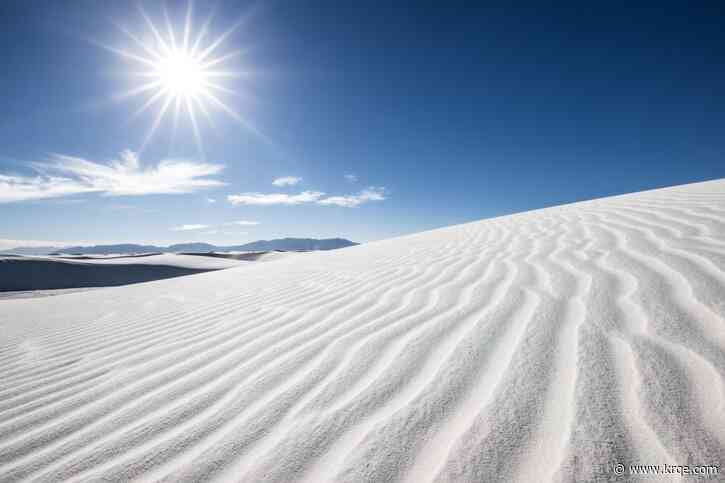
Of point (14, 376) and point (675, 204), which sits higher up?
point (675, 204)

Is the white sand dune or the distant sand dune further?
the distant sand dune

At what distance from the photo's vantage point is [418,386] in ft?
4.27

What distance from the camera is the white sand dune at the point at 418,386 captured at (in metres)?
0.95

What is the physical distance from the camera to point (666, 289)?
179cm

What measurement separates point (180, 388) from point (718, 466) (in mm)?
1920

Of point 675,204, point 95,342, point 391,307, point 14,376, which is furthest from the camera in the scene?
point 675,204

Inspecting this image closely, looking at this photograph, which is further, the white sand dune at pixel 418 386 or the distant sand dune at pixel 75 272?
the distant sand dune at pixel 75 272

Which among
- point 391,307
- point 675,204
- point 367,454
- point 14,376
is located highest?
point 675,204

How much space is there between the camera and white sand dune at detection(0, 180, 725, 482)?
3.11ft

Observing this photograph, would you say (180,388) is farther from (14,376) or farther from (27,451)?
(14,376)

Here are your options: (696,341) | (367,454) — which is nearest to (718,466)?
(696,341)

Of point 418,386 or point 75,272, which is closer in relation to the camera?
point 418,386

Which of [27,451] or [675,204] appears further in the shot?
[675,204]

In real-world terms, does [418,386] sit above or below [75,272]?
above
